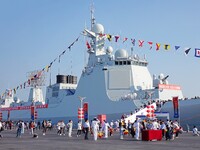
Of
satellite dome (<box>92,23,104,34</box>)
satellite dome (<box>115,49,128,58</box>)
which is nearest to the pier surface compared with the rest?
satellite dome (<box>115,49,128,58</box>)

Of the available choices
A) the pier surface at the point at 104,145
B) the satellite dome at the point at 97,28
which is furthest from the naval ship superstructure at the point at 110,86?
the pier surface at the point at 104,145

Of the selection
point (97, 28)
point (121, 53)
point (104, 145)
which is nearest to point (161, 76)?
point (121, 53)

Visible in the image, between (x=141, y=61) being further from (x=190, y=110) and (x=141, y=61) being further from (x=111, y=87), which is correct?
(x=190, y=110)

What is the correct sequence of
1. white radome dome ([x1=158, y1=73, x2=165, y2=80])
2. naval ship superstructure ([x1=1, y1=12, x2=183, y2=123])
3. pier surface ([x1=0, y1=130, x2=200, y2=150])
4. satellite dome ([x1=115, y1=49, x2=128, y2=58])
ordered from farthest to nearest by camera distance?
satellite dome ([x1=115, y1=49, x2=128, y2=58])
white radome dome ([x1=158, y1=73, x2=165, y2=80])
naval ship superstructure ([x1=1, y1=12, x2=183, y2=123])
pier surface ([x1=0, y1=130, x2=200, y2=150])

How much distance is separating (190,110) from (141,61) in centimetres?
1489

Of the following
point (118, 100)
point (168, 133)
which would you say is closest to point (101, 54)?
point (118, 100)

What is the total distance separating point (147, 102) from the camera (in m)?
42.2

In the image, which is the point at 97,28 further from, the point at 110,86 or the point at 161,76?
the point at 161,76

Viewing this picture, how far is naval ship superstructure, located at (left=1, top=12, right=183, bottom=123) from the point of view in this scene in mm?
44219

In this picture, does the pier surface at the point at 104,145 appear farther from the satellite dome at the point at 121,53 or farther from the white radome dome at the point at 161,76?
the satellite dome at the point at 121,53

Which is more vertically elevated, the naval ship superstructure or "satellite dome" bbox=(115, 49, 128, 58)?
"satellite dome" bbox=(115, 49, 128, 58)

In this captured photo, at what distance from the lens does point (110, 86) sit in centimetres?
4784

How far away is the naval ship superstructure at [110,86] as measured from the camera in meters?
44.2

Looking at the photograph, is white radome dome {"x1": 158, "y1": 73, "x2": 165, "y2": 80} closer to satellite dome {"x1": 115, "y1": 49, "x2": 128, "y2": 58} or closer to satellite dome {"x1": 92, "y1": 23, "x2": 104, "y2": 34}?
satellite dome {"x1": 115, "y1": 49, "x2": 128, "y2": 58}
